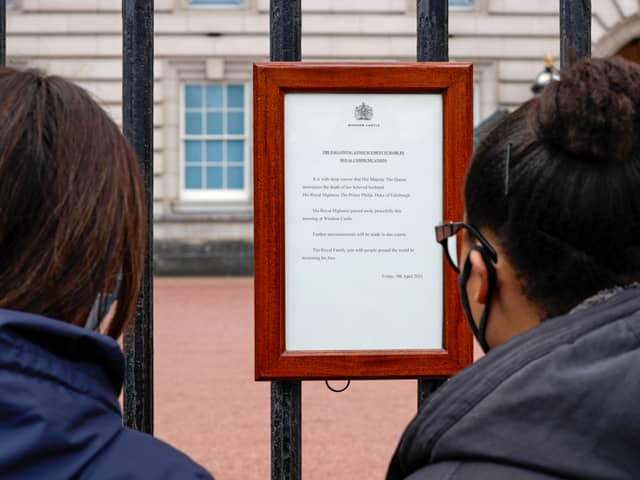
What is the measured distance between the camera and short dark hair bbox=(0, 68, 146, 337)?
3.73 feet

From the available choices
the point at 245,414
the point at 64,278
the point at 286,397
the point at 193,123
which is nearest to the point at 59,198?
the point at 64,278

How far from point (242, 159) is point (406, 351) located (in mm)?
14260

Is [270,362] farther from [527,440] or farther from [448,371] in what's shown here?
[527,440]

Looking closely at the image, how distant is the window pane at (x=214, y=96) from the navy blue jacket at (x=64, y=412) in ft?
50.6

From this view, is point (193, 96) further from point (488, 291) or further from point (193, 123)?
point (488, 291)

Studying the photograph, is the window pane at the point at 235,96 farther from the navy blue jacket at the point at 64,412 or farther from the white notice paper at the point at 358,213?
the navy blue jacket at the point at 64,412

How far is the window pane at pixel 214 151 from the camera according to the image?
16.3 metres

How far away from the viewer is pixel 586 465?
98 cm

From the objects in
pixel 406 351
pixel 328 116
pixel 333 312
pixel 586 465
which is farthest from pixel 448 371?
pixel 586 465

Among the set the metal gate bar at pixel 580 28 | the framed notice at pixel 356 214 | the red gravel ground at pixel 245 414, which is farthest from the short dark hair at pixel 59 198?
the red gravel ground at pixel 245 414

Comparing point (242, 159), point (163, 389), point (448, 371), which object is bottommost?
point (163, 389)

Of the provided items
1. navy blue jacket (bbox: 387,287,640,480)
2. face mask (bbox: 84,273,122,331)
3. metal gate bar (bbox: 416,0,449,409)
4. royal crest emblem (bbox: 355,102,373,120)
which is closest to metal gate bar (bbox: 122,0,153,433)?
royal crest emblem (bbox: 355,102,373,120)

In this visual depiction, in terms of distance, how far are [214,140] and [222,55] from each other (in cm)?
150

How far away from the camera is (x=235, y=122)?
1631 centimetres
